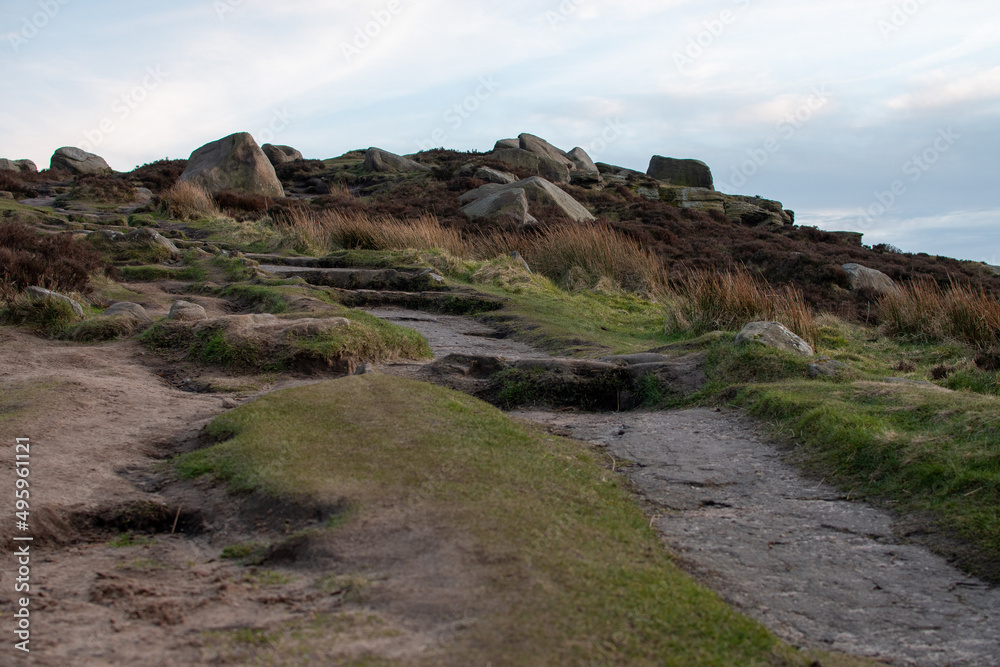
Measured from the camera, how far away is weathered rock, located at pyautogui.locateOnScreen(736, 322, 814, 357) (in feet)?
25.8

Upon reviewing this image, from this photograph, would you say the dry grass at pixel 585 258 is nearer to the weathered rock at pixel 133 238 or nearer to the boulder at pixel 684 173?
the weathered rock at pixel 133 238

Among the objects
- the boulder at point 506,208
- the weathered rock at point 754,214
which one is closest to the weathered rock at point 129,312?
the boulder at point 506,208

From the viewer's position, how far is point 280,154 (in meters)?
46.2

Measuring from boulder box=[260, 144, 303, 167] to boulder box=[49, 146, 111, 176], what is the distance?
8863 mm

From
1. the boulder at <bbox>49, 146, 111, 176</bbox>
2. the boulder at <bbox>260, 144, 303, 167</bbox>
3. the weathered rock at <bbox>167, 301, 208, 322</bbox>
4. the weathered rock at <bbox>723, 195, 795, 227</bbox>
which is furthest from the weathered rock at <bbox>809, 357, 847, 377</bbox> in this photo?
the boulder at <bbox>260, 144, 303, 167</bbox>

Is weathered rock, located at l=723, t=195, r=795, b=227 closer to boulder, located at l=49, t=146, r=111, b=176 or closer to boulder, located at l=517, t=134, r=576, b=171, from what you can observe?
boulder, located at l=517, t=134, r=576, b=171

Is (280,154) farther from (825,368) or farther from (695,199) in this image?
(825,368)

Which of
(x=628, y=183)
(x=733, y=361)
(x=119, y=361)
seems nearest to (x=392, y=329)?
(x=119, y=361)

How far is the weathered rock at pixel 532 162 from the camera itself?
135 feet

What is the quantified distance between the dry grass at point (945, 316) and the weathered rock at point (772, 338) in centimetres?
383

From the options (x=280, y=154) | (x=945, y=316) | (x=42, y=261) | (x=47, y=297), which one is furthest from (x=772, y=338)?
(x=280, y=154)

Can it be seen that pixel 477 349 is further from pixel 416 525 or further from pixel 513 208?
pixel 513 208

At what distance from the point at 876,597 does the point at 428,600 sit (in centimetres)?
213

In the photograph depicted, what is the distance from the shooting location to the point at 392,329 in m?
8.50
